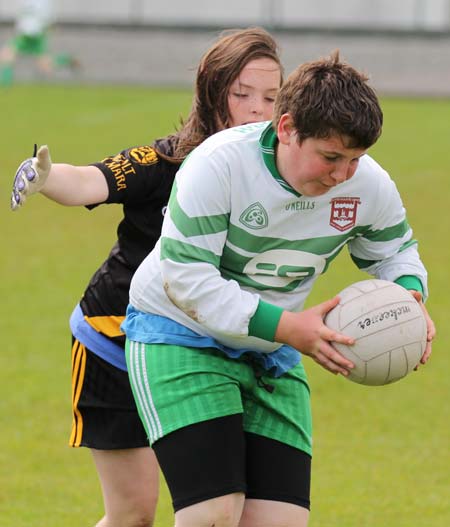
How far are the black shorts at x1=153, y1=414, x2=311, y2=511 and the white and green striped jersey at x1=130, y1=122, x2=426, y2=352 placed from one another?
0.31m

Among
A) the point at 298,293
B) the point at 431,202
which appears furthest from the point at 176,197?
the point at 431,202

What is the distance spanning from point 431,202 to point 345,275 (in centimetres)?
459

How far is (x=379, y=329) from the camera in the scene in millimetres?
4309

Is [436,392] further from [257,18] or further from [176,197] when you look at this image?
[257,18]

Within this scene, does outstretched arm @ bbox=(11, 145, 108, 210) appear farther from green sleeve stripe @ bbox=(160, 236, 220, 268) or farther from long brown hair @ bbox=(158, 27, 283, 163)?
green sleeve stripe @ bbox=(160, 236, 220, 268)

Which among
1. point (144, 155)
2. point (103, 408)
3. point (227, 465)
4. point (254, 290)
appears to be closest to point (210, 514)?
point (227, 465)

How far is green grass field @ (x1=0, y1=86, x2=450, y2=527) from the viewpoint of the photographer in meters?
6.77

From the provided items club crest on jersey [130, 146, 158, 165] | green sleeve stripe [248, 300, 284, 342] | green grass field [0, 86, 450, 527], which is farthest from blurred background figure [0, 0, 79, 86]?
green sleeve stripe [248, 300, 284, 342]

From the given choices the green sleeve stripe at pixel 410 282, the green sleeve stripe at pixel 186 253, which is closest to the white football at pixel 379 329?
the green sleeve stripe at pixel 410 282

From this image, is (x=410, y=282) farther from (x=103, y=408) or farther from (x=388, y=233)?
(x=103, y=408)

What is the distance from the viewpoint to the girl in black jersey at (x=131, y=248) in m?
5.09

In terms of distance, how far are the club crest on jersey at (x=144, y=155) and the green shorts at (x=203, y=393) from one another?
847mm

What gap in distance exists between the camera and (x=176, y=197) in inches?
170

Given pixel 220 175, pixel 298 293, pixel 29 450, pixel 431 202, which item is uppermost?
pixel 431 202
